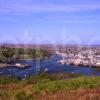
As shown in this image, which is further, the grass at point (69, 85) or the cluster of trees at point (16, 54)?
the cluster of trees at point (16, 54)

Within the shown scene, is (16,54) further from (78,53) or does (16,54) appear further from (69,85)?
(69,85)

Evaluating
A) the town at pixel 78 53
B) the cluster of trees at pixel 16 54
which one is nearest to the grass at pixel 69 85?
the town at pixel 78 53

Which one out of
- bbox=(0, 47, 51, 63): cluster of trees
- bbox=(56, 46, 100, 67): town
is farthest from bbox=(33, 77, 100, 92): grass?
bbox=(0, 47, 51, 63): cluster of trees

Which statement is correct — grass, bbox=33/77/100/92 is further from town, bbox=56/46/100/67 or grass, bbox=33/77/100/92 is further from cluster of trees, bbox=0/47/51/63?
cluster of trees, bbox=0/47/51/63

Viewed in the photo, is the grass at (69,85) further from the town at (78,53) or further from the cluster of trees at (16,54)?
the cluster of trees at (16,54)

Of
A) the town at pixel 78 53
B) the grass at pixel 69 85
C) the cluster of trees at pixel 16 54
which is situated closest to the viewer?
the grass at pixel 69 85

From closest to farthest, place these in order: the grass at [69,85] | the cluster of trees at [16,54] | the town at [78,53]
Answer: the grass at [69,85] < the town at [78,53] < the cluster of trees at [16,54]

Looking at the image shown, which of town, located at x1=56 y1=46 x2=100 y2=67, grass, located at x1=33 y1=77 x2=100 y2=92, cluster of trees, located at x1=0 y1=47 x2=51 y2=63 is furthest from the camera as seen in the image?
cluster of trees, located at x1=0 y1=47 x2=51 y2=63

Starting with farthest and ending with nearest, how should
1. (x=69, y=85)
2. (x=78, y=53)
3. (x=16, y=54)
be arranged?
(x=78, y=53), (x=16, y=54), (x=69, y=85)

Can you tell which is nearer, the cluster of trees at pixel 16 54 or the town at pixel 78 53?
the town at pixel 78 53

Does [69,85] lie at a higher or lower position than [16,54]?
higher

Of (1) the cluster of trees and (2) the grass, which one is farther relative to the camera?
(1) the cluster of trees

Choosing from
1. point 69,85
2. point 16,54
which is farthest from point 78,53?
point 69,85
